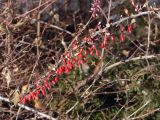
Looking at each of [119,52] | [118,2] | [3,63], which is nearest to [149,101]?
[119,52]

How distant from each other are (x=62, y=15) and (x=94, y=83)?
1.85m

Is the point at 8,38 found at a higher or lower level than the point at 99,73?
higher

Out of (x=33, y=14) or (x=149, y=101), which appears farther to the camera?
(x=33, y=14)

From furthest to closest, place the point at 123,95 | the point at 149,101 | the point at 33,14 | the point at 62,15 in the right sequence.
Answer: the point at 62,15, the point at 33,14, the point at 123,95, the point at 149,101

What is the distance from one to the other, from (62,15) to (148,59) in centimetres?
168

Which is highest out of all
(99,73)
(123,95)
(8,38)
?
(8,38)

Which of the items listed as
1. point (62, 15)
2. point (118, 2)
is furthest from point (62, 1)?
point (118, 2)

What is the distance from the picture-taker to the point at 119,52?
483 centimetres

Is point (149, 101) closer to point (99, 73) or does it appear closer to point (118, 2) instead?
point (99, 73)

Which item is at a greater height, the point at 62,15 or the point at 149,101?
the point at 62,15

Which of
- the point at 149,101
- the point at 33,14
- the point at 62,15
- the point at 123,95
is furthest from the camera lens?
the point at 62,15

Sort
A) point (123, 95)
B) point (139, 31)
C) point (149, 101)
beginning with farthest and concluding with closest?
point (139, 31) → point (123, 95) → point (149, 101)

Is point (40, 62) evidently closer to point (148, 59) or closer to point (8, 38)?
point (8, 38)

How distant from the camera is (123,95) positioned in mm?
4422
